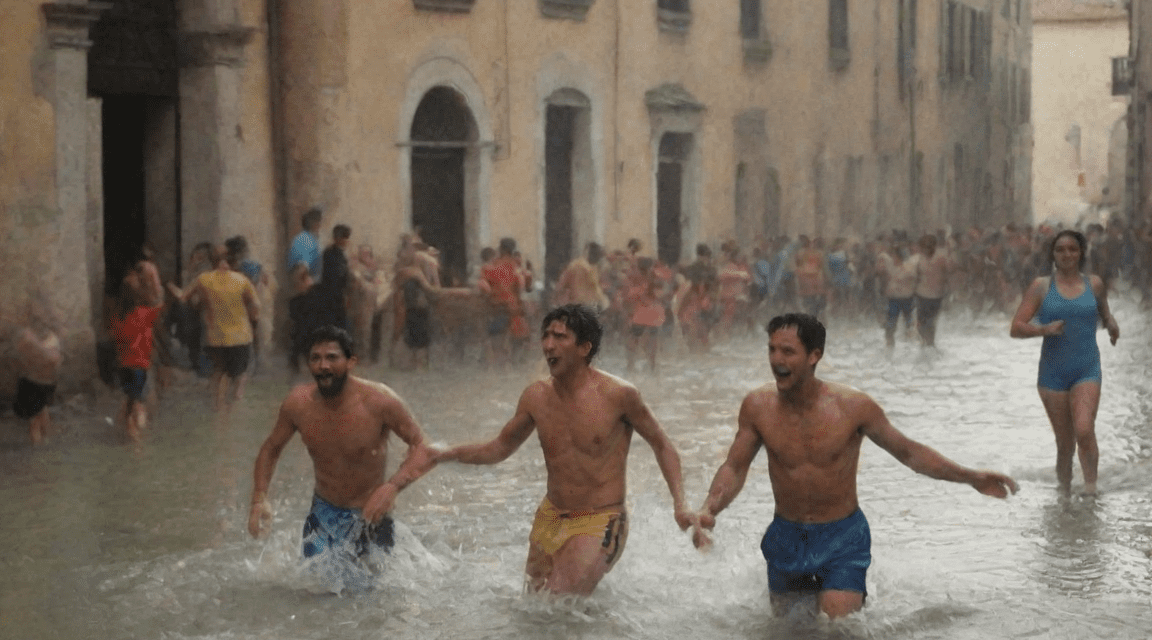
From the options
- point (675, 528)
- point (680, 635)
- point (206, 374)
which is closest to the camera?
point (680, 635)

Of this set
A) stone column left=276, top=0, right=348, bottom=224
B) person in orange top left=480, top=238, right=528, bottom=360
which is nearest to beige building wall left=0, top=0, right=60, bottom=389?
stone column left=276, top=0, right=348, bottom=224

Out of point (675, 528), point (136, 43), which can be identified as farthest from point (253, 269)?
point (675, 528)

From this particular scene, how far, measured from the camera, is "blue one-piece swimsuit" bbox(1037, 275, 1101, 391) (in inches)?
385

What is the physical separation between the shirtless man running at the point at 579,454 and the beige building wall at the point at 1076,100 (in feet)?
181

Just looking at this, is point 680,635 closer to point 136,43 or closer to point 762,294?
point 136,43

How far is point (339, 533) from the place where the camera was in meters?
7.16

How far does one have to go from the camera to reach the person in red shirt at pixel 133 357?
12820 mm

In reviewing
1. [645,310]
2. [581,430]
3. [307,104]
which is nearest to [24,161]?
[307,104]

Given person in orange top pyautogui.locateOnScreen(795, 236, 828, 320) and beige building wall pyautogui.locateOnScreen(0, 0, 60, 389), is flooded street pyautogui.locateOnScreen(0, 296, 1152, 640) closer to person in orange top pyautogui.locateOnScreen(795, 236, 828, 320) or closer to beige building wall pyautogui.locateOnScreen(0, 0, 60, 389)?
beige building wall pyautogui.locateOnScreen(0, 0, 60, 389)

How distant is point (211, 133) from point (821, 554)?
12.9m

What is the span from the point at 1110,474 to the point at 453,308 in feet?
29.7

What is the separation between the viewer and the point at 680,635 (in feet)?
22.0

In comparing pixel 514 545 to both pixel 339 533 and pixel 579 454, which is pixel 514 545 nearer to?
pixel 339 533

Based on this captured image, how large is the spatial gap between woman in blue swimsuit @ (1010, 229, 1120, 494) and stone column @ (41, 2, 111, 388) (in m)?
8.46
